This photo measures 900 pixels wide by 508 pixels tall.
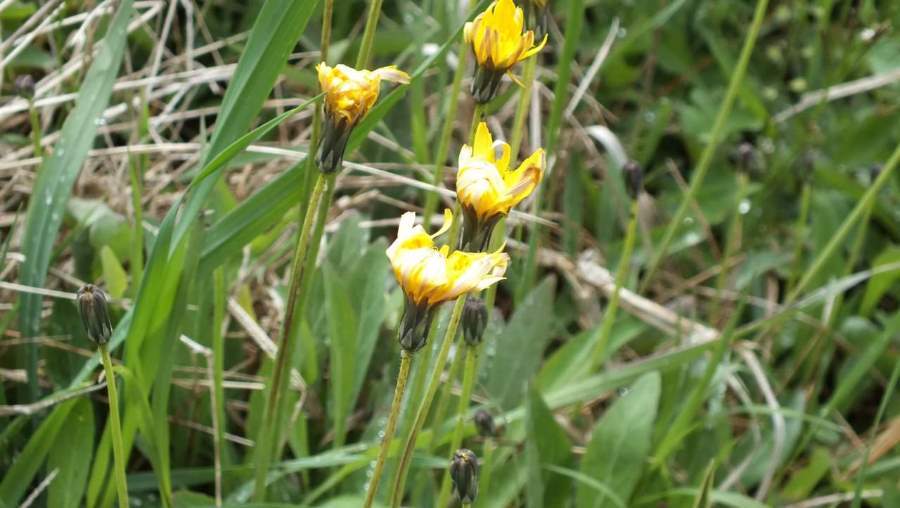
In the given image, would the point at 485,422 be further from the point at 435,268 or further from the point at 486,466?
the point at 435,268

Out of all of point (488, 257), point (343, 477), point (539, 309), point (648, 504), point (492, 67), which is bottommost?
point (648, 504)

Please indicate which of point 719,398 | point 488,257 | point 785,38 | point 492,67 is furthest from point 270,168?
point 785,38

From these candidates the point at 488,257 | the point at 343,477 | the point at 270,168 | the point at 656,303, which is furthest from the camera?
the point at 656,303

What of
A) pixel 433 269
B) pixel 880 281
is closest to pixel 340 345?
pixel 433 269

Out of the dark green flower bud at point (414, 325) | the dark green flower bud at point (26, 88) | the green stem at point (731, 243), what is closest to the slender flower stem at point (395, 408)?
the dark green flower bud at point (414, 325)

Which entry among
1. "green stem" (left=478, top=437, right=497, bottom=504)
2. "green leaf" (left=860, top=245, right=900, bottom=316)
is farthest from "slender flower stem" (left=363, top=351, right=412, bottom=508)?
"green leaf" (left=860, top=245, right=900, bottom=316)

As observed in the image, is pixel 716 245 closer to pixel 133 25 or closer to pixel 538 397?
pixel 538 397

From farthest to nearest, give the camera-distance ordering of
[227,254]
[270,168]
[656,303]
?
[656,303]
[270,168]
[227,254]

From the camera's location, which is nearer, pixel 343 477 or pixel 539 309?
pixel 343 477
